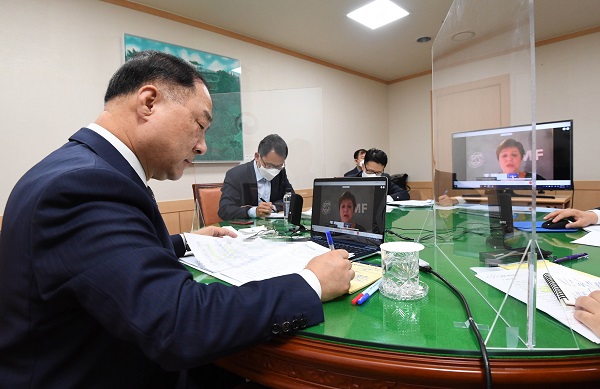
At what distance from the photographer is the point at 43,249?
0.53 m

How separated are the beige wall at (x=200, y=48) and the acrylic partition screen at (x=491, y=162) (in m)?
2.07

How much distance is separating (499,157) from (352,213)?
21.6 inches

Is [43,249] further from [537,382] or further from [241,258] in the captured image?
[537,382]

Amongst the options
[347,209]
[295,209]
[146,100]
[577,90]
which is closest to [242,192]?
[295,209]

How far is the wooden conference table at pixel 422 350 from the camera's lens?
495 mm

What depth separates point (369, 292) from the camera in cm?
74

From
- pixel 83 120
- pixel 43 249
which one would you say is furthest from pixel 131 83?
pixel 83 120

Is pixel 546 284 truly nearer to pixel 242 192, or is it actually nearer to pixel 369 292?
pixel 369 292

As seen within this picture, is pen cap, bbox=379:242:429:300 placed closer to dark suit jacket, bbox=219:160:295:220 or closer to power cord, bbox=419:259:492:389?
power cord, bbox=419:259:492:389

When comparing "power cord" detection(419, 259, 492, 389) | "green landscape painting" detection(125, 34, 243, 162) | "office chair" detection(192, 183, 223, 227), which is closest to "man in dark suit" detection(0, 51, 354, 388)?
"power cord" detection(419, 259, 492, 389)

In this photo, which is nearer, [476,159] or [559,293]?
[559,293]

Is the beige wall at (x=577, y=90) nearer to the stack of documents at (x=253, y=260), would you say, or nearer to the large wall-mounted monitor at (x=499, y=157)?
the large wall-mounted monitor at (x=499, y=157)

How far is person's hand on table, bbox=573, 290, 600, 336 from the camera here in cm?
55

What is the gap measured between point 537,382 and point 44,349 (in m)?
0.84
